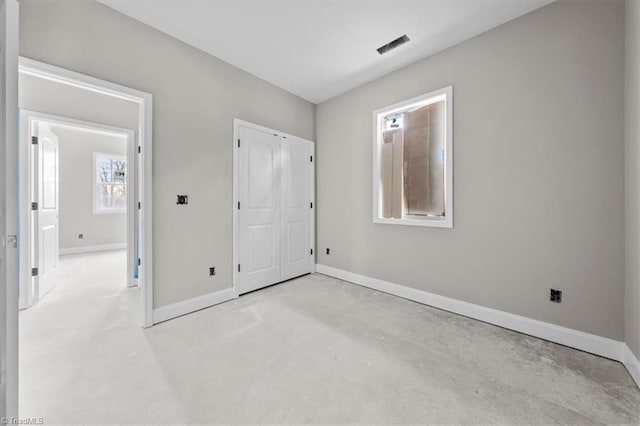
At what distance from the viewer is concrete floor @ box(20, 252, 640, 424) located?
1.32 meters

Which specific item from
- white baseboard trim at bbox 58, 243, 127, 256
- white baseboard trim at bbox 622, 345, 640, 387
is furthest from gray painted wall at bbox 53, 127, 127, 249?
white baseboard trim at bbox 622, 345, 640, 387

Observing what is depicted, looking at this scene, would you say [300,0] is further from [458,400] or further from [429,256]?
[458,400]

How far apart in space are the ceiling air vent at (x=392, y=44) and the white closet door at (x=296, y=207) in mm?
1644

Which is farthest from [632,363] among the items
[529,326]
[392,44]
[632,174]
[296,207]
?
[296,207]

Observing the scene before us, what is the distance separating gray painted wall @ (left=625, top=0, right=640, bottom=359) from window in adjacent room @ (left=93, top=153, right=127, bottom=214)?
307 inches

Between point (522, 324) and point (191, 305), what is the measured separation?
3182mm

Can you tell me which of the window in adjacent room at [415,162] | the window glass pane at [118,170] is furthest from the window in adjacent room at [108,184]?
the window in adjacent room at [415,162]

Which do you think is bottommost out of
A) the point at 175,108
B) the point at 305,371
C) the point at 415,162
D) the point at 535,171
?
the point at 305,371

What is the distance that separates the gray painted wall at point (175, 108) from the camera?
189 centimetres

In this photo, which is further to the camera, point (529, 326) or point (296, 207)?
point (296, 207)

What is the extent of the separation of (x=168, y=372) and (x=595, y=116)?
11.8 feet

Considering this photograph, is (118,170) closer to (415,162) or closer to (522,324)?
(415,162)

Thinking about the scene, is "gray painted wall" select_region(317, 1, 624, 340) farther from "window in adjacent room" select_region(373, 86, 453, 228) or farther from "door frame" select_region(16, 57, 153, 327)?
"door frame" select_region(16, 57, 153, 327)

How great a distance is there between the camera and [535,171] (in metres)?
2.11
